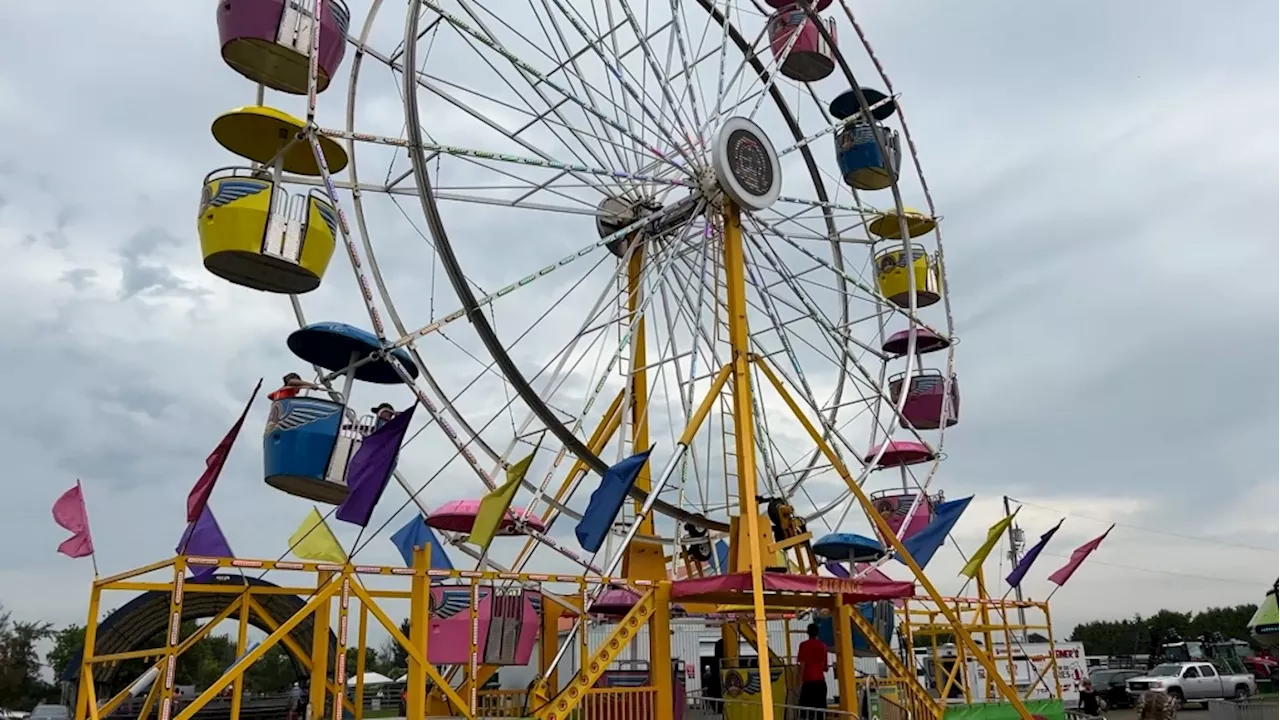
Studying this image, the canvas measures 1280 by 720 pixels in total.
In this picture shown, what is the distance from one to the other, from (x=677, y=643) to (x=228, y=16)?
19243 millimetres

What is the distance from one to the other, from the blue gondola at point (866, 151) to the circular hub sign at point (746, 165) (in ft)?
9.57

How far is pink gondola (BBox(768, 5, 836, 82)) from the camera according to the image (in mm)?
15992

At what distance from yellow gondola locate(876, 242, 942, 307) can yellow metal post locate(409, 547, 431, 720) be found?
9966mm

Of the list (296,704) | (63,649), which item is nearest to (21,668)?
(63,649)

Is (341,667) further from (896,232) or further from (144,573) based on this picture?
(896,232)

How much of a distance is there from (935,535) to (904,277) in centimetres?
476

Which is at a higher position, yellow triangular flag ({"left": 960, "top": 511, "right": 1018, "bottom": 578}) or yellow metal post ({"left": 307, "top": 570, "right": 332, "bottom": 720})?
yellow triangular flag ({"left": 960, "top": 511, "right": 1018, "bottom": 578})

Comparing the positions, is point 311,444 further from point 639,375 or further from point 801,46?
point 801,46

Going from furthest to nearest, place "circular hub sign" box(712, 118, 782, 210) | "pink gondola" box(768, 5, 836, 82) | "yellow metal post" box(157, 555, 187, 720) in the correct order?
"pink gondola" box(768, 5, 836, 82) → "circular hub sign" box(712, 118, 782, 210) → "yellow metal post" box(157, 555, 187, 720)

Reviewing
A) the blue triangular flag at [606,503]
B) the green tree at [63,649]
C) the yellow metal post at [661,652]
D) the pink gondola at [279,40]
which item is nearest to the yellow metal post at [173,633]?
the blue triangular flag at [606,503]

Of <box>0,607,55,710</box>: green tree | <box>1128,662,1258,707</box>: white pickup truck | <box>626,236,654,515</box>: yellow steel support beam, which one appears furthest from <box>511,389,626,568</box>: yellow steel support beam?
<box>0,607,55,710</box>: green tree

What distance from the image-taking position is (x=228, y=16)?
35.7 ft

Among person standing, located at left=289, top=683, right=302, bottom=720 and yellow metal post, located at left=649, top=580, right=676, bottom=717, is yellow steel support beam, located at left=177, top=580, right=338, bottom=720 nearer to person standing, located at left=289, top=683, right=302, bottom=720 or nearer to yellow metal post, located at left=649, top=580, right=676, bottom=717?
yellow metal post, located at left=649, top=580, right=676, bottom=717

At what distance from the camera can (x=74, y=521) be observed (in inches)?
412
